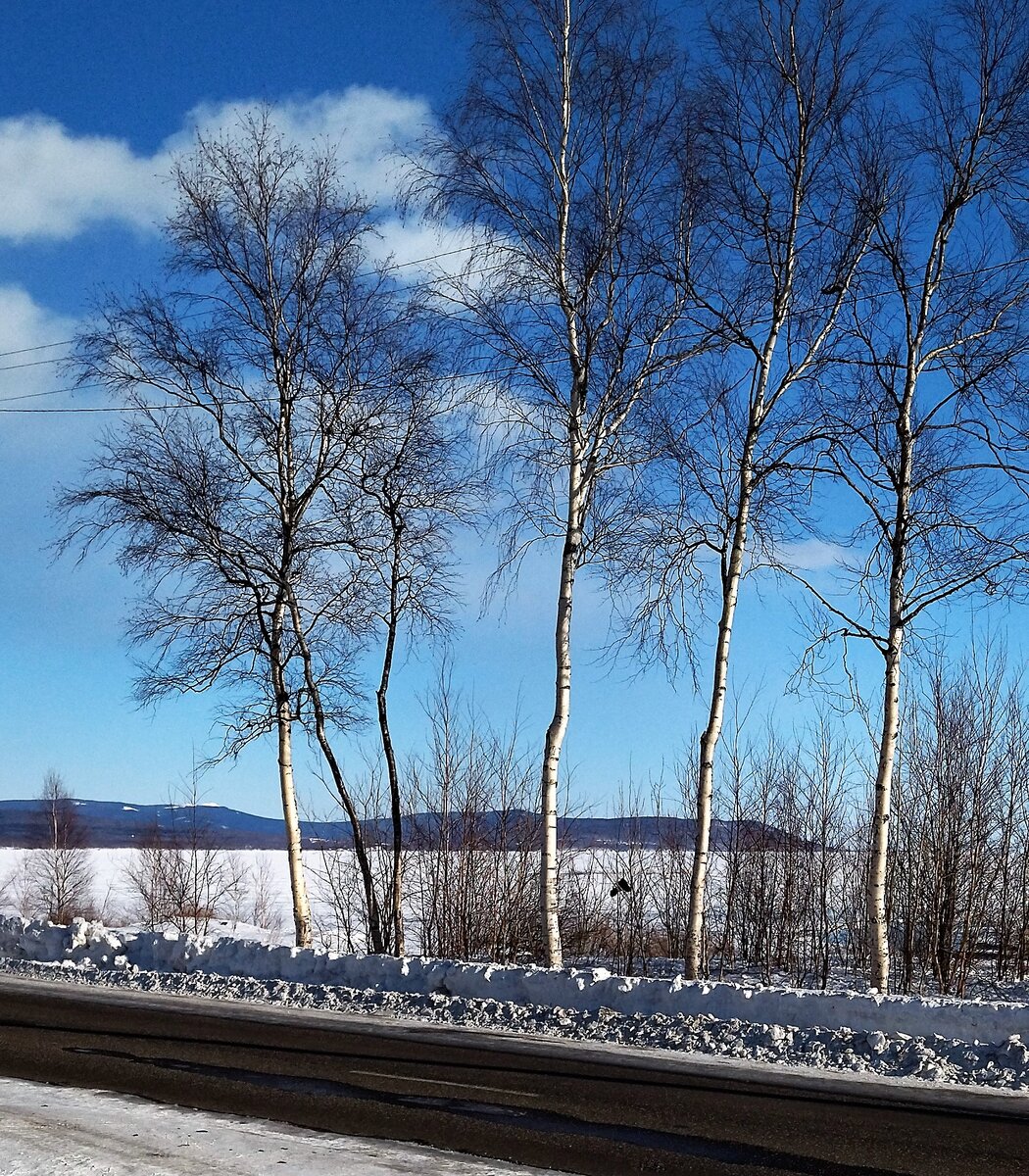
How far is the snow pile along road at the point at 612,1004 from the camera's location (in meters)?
10.5

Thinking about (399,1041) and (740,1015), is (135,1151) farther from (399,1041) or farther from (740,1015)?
(740,1015)

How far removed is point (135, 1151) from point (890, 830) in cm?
2240

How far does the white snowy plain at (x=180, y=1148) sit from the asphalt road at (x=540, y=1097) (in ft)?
1.07

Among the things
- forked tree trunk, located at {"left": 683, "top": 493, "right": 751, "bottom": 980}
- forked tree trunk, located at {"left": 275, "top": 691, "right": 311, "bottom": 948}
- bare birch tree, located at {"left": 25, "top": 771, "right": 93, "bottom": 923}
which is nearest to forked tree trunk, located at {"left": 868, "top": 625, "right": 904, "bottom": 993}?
forked tree trunk, located at {"left": 683, "top": 493, "right": 751, "bottom": 980}

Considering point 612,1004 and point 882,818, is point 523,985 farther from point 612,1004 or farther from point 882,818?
point 882,818

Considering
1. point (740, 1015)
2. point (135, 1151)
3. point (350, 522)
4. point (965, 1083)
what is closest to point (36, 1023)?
point (135, 1151)

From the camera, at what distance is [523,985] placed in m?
13.8

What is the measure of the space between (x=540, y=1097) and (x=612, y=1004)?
4.37 meters

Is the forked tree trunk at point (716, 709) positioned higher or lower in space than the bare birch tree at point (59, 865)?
higher

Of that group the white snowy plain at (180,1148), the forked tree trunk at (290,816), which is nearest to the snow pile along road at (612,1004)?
the forked tree trunk at (290,816)

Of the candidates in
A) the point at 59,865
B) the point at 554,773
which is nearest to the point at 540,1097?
the point at 554,773

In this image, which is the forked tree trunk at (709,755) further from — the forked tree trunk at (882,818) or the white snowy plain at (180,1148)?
→ the white snowy plain at (180,1148)

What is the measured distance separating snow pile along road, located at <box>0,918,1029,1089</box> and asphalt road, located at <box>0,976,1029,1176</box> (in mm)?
750

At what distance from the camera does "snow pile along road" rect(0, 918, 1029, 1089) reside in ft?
34.3
